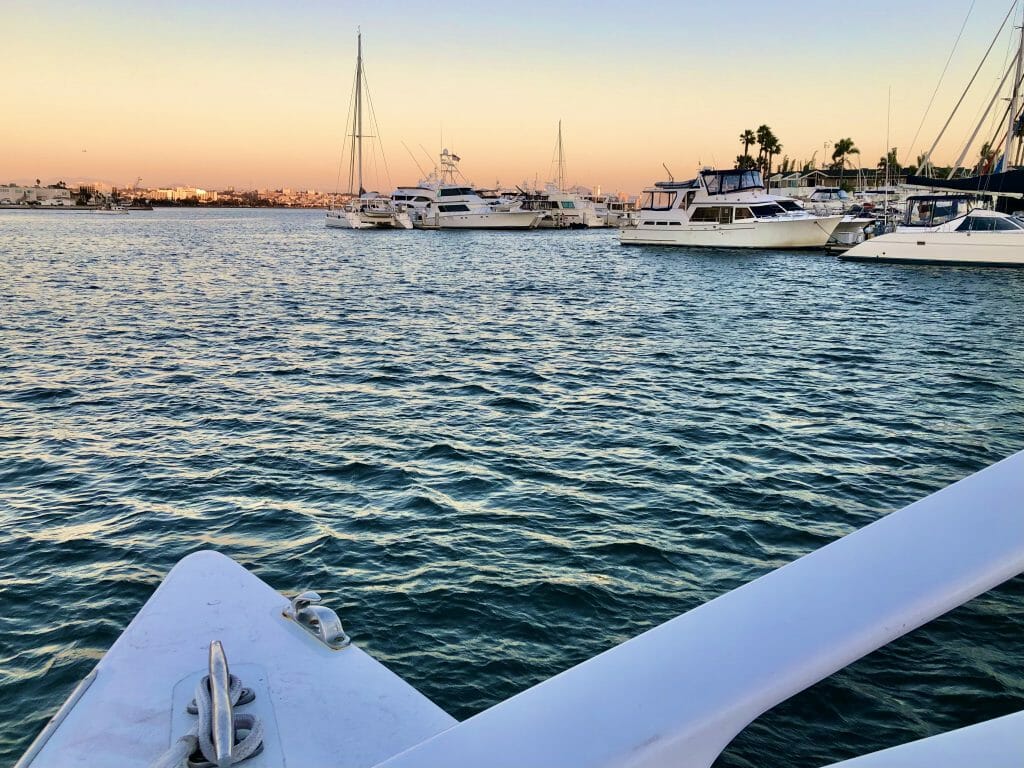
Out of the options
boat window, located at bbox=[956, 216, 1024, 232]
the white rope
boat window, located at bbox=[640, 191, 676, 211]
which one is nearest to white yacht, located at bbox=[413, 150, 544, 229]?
boat window, located at bbox=[640, 191, 676, 211]

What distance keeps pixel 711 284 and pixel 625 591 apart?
2854cm

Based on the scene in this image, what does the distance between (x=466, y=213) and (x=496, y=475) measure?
269 feet

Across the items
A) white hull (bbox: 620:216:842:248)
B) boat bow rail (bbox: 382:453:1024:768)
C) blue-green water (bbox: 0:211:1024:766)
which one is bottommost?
blue-green water (bbox: 0:211:1024:766)

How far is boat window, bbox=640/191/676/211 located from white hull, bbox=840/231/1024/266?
18.0 metres

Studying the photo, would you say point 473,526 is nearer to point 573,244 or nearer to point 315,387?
point 315,387

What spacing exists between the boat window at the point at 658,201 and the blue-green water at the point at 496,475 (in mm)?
32626

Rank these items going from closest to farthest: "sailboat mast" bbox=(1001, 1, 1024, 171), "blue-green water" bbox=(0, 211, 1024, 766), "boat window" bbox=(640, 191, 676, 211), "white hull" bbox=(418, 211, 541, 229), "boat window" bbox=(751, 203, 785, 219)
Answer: "blue-green water" bbox=(0, 211, 1024, 766)
"sailboat mast" bbox=(1001, 1, 1024, 171)
"boat window" bbox=(751, 203, 785, 219)
"boat window" bbox=(640, 191, 676, 211)
"white hull" bbox=(418, 211, 541, 229)

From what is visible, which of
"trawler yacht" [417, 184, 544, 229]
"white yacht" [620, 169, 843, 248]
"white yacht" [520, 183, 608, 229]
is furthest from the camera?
"white yacht" [520, 183, 608, 229]

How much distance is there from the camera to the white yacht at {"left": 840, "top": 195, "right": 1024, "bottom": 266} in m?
32.7

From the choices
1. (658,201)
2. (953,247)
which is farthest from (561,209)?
(953,247)

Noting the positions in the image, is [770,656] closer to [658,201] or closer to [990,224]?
[990,224]

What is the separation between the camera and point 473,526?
748 centimetres

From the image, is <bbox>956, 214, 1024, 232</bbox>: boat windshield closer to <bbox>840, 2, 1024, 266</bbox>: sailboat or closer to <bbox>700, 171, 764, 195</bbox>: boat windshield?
<bbox>840, 2, 1024, 266</bbox>: sailboat

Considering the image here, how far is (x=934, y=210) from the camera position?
39.2m
